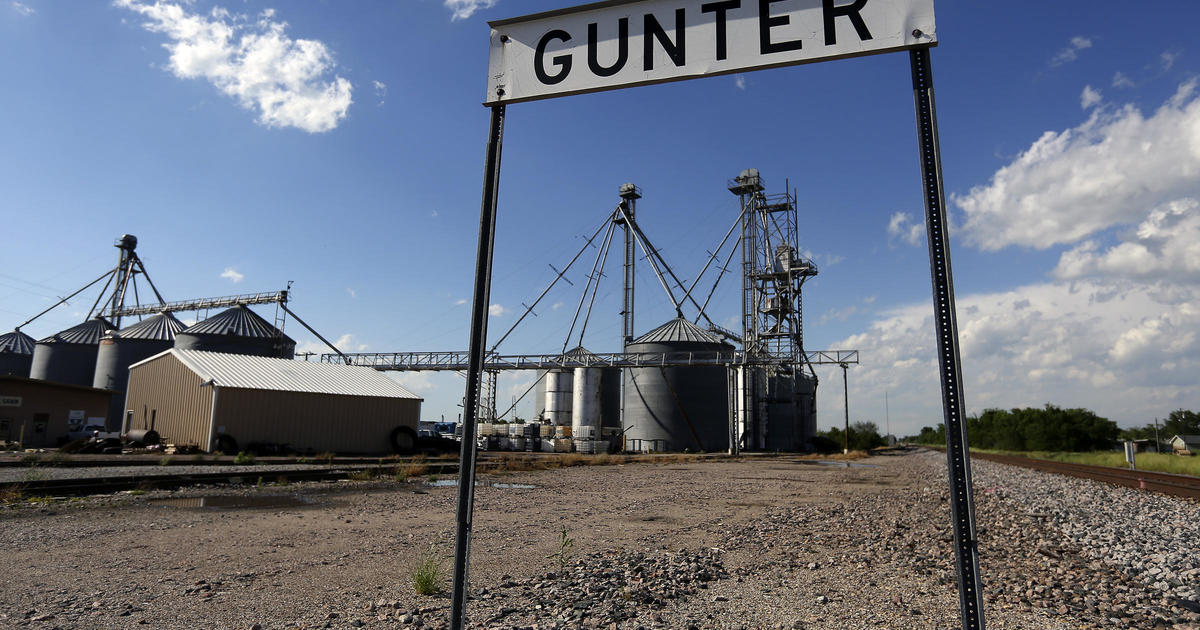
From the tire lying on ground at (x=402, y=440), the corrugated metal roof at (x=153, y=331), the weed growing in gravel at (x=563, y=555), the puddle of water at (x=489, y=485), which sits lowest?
the puddle of water at (x=489, y=485)

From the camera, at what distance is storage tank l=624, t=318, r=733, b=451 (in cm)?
4975

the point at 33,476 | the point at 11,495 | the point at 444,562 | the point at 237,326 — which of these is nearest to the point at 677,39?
the point at 444,562

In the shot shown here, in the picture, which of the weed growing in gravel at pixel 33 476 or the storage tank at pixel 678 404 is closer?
the weed growing in gravel at pixel 33 476

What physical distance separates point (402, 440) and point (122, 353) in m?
33.8

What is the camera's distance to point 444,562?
291 inches

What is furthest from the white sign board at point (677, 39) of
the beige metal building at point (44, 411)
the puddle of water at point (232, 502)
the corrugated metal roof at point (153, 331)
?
the corrugated metal roof at point (153, 331)

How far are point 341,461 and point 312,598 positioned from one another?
20614 millimetres

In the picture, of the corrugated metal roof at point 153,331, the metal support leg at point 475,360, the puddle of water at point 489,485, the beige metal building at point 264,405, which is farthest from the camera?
the corrugated metal roof at point 153,331

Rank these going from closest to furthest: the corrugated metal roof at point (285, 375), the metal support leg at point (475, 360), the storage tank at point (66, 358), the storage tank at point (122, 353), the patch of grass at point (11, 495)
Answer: the metal support leg at point (475, 360)
the patch of grass at point (11, 495)
the corrugated metal roof at point (285, 375)
the storage tank at point (122, 353)
the storage tank at point (66, 358)

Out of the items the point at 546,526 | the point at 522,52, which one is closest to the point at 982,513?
the point at 546,526

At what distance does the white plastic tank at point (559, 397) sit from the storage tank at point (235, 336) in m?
22.5

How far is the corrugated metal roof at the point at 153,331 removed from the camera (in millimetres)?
53241

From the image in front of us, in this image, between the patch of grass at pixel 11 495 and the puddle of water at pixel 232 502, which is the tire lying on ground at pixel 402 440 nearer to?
the puddle of water at pixel 232 502

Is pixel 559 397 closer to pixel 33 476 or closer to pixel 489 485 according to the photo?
pixel 489 485
